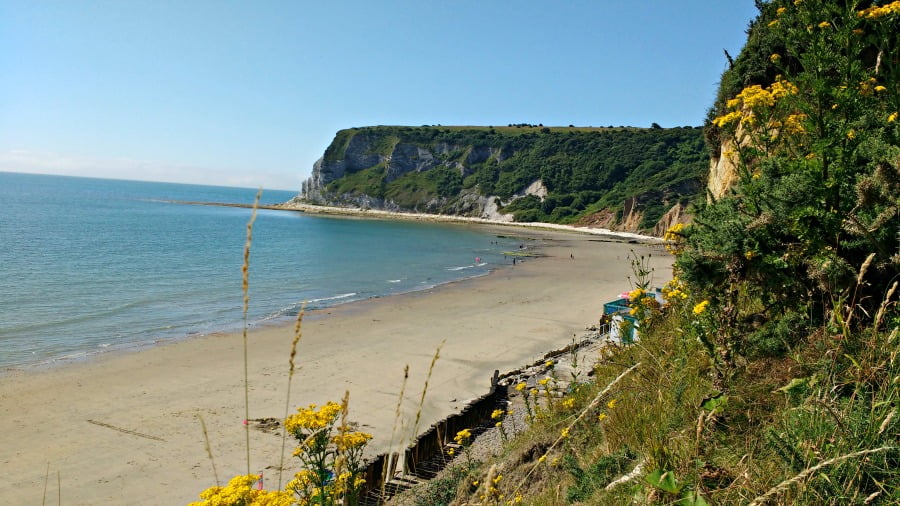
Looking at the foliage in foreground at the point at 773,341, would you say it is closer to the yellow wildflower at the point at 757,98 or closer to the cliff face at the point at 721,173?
the yellow wildflower at the point at 757,98

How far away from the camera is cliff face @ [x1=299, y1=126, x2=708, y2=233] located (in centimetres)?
9462

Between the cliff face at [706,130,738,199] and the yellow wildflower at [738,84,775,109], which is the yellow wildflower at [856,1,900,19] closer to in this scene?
the yellow wildflower at [738,84,775,109]

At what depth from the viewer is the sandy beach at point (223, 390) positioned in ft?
35.0

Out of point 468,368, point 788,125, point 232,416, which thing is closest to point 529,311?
point 468,368

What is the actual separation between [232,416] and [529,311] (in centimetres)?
1668

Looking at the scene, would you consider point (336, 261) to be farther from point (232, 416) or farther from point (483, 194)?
point (483, 194)

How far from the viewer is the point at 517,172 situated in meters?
118

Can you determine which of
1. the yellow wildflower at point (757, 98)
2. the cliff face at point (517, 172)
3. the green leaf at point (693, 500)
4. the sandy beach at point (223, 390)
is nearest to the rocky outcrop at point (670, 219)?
the cliff face at point (517, 172)

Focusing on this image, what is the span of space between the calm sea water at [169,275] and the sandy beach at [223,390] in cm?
281

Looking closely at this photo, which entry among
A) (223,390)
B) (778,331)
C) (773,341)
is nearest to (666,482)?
(773,341)

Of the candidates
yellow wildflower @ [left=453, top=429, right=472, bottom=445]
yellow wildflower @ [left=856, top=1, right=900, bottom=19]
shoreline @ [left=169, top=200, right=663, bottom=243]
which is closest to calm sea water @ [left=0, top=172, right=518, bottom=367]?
yellow wildflower @ [left=453, top=429, right=472, bottom=445]

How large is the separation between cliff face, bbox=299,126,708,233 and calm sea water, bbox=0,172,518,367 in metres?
32.0

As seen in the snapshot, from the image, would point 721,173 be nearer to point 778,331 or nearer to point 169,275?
point 778,331

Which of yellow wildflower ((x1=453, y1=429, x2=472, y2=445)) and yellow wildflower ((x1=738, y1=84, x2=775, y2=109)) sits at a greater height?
yellow wildflower ((x1=738, y1=84, x2=775, y2=109))
